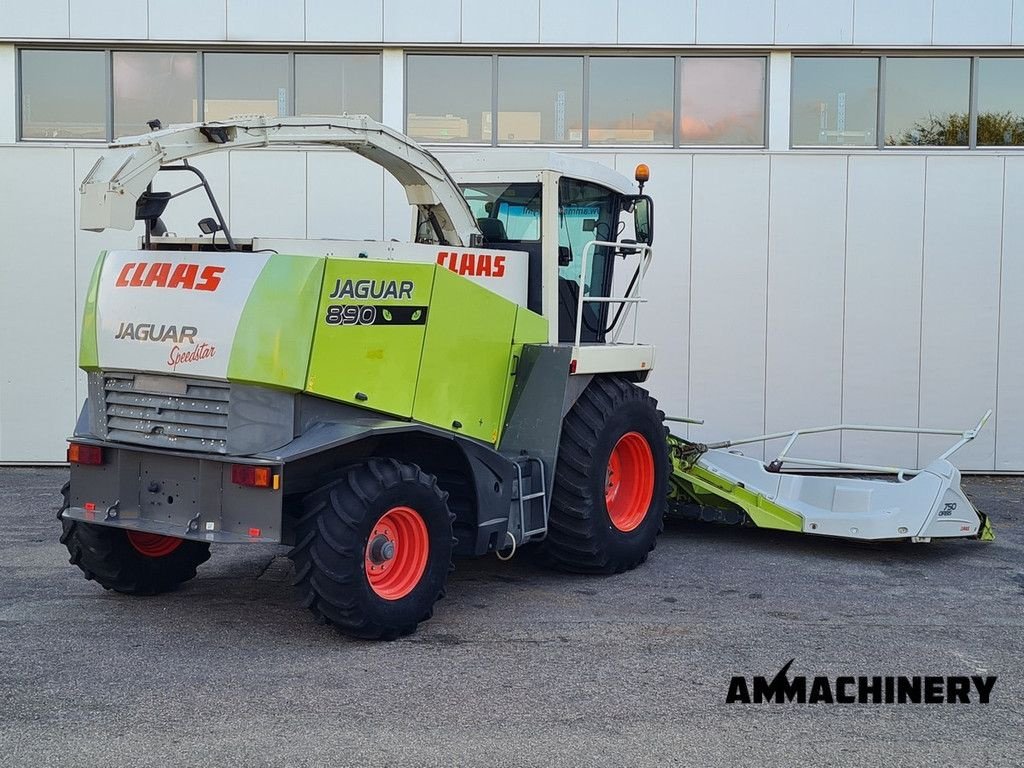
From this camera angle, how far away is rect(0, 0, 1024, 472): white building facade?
38.2ft

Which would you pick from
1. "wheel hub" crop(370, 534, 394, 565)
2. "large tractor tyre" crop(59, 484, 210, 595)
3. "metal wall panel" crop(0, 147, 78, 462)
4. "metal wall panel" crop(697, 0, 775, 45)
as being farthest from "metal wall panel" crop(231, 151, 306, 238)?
"wheel hub" crop(370, 534, 394, 565)

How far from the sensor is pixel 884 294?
461 inches

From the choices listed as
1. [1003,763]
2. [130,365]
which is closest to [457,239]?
[130,365]

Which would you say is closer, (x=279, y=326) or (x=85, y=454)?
(x=279, y=326)

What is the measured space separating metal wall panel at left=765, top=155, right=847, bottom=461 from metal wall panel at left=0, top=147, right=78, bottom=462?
23.0ft

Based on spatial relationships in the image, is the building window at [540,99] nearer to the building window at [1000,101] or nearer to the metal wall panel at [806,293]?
the metal wall panel at [806,293]

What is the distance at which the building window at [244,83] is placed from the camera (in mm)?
11844

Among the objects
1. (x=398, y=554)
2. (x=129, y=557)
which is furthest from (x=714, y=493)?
(x=129, y=557)

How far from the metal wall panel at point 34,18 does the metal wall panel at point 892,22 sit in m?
7.82

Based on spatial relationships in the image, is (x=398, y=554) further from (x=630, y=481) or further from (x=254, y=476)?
(x=630, y=481)

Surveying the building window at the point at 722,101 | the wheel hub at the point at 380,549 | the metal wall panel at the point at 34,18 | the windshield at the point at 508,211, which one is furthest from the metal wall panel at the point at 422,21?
the wheel hub at the point at 380,549

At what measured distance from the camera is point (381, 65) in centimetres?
1182

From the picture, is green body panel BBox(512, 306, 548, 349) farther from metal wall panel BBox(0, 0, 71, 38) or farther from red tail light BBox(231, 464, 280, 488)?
metal wall panel BBox(0, 0, 71, 38)

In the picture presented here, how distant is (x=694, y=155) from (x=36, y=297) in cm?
669
